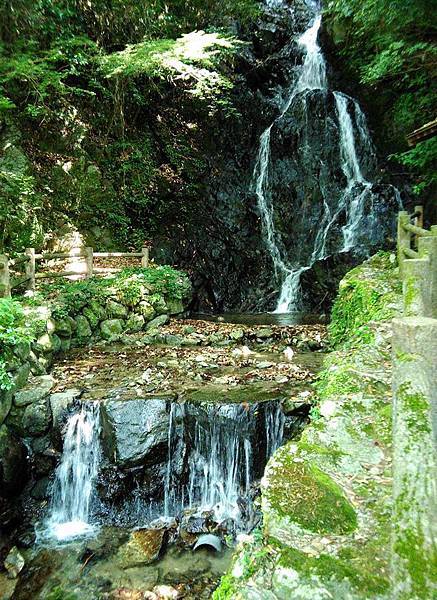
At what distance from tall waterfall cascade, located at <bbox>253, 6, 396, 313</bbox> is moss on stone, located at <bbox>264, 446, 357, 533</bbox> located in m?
10.9

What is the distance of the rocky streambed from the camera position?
468 cm

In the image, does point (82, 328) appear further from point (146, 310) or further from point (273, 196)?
point (273, 196)

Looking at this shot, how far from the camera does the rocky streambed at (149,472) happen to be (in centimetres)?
468

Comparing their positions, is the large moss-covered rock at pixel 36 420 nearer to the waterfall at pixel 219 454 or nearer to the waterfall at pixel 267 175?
the waterfall at pixel 219 454

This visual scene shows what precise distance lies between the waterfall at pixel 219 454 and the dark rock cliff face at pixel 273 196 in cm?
786

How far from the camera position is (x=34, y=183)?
11891mm

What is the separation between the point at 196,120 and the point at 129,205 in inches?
178

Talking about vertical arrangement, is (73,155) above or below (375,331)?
above

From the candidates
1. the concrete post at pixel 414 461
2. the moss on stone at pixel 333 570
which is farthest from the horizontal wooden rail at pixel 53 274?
the concrete post at pixel 414 461

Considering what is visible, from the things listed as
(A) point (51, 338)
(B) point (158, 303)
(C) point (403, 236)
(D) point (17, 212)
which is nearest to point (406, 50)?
(C) point (403, 236)

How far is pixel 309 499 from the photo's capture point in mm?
2363

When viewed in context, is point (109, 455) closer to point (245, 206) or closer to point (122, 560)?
point (122, 560)

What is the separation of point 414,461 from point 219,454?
15.4ft

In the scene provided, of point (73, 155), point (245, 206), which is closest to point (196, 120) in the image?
point (245, 206)
